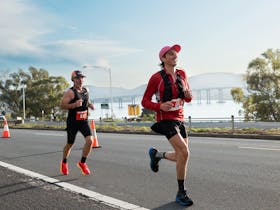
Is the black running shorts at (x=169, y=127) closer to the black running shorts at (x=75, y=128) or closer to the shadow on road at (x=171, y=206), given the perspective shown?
the shadow on road at (x=171, y=206)

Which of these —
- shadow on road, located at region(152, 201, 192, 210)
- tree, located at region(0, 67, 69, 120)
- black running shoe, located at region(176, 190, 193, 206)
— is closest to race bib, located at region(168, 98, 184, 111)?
black running shoe, located at region(176, 190, 193, 206)

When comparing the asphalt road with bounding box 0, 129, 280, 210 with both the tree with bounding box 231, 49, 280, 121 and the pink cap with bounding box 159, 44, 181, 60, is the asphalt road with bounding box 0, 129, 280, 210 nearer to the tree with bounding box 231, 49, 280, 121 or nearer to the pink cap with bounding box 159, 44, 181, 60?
the pink cap with bounding box 159, 44, 181, 60

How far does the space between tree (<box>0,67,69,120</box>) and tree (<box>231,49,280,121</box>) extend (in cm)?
3585

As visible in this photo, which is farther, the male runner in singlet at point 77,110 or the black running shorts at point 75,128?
the black running shorts at point 75,128

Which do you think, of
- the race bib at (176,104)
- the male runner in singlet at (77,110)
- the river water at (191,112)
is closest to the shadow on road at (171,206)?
the race bib at (176,104)

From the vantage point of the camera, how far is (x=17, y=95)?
228ft

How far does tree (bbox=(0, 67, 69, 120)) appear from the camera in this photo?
6600 centimetres

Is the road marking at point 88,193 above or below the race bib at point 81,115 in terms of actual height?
below

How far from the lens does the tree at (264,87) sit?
43000mm

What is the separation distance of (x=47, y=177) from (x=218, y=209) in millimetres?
3260

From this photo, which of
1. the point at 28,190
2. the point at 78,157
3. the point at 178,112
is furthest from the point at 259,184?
the point at 78,157

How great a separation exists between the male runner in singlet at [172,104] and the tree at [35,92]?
206 ft

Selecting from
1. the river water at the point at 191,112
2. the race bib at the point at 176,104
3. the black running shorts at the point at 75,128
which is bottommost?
the black running shorts at the point at 75,128

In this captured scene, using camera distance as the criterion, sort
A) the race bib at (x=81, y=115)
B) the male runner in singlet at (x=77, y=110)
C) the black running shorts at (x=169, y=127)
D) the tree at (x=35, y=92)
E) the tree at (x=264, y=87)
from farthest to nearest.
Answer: the tree at (x=35, y=92)
the tree at (x=264, y=87)
the race bib at (x=81, y=115)
the male runner in singlet at (x=77, y=110)
the black running shorts at (x=169, y=127)
